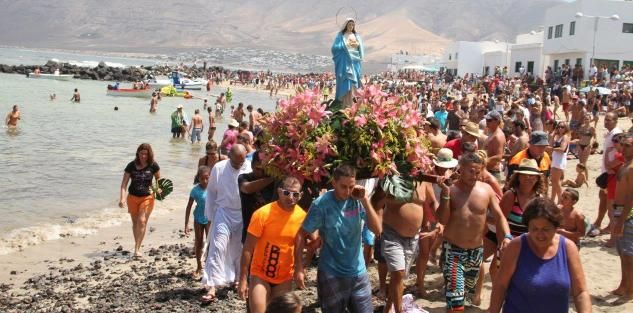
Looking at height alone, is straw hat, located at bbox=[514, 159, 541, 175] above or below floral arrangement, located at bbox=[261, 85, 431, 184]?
below

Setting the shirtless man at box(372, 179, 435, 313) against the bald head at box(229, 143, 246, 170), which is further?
the bald head at box(229, 143, 246, 170)

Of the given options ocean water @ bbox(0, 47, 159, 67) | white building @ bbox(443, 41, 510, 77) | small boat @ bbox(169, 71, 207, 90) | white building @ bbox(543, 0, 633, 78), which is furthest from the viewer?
ocean water @ bbox(0, 47, 159, 67)

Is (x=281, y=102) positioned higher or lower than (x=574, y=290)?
higher

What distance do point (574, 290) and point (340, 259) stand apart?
73.3 inches

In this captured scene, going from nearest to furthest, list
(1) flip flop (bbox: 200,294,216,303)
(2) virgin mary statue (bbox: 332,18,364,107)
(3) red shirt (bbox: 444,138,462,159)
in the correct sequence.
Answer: (1) flip flop (bbox: 200,294,216,303)
(2) virgin mary statue (bbox: 332,18,364,107)
(3) red shirt (bbox: 444,138,462,159)

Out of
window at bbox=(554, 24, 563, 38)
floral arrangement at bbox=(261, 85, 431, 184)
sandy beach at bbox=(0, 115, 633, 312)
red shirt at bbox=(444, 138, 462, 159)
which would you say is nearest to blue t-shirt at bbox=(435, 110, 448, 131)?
sandy beach at bbox=(0, 115, 633, 312)

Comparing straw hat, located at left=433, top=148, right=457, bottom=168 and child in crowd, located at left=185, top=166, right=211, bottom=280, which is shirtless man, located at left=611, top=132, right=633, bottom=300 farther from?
child in crowd, located at left=185, top=166, right=211, bottom=280

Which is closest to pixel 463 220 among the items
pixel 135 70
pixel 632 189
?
pixel 632 189

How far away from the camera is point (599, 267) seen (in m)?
8.38

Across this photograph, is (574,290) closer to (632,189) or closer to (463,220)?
(463,220)

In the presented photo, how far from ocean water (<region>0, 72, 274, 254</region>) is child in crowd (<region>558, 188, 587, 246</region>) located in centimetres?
828

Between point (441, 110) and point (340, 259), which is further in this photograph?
point (441, 110)

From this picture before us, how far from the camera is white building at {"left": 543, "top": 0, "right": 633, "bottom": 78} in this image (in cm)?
4003

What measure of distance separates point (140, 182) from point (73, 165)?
34.5ft
